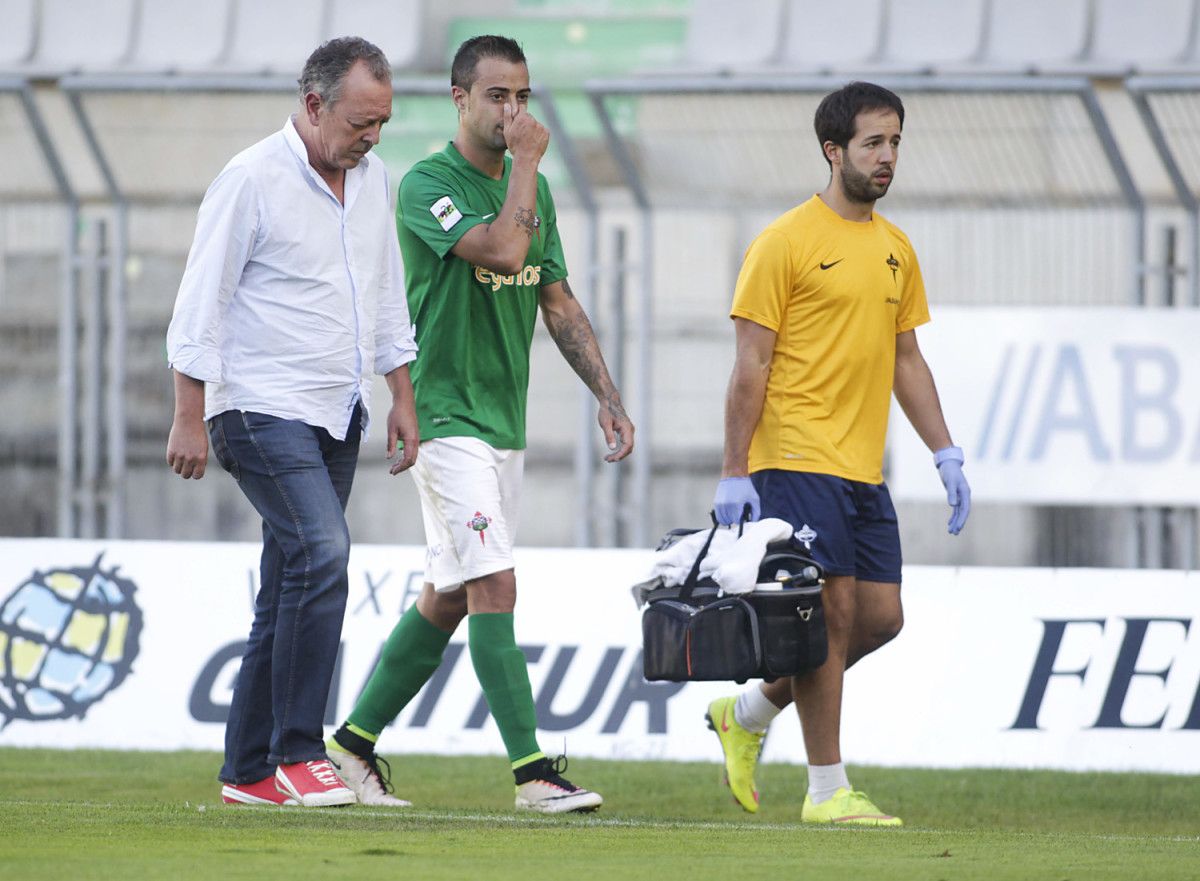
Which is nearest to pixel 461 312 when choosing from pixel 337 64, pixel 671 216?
pixel 337 64

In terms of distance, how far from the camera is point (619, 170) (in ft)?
32.2

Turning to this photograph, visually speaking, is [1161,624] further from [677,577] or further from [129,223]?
[129,223]

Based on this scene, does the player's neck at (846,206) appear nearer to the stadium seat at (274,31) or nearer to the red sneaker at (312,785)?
the red sneaker at (312,785)

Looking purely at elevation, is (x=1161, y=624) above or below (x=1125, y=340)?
below

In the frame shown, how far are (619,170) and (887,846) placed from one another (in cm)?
568

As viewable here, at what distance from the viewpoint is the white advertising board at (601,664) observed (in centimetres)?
779

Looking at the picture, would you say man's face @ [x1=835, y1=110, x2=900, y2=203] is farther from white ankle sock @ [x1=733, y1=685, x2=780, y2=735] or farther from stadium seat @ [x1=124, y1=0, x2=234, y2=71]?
stadium seat @ [x1=124, y1=0, x2=234, y2=71]

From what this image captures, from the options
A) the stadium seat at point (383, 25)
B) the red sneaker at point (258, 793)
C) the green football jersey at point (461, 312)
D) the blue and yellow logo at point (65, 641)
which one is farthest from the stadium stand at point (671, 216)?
the red sneaker at point (258, 793)

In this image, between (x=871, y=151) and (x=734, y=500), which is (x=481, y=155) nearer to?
(x=871, y=151)

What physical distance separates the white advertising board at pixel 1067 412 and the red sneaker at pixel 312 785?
4.71 metres

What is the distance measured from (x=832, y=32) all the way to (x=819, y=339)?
616 centimetres

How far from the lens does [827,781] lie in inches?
224

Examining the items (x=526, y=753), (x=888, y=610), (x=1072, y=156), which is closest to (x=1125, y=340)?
(x=1072, y=156)

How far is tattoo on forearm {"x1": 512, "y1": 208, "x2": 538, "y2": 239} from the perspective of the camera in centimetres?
549
